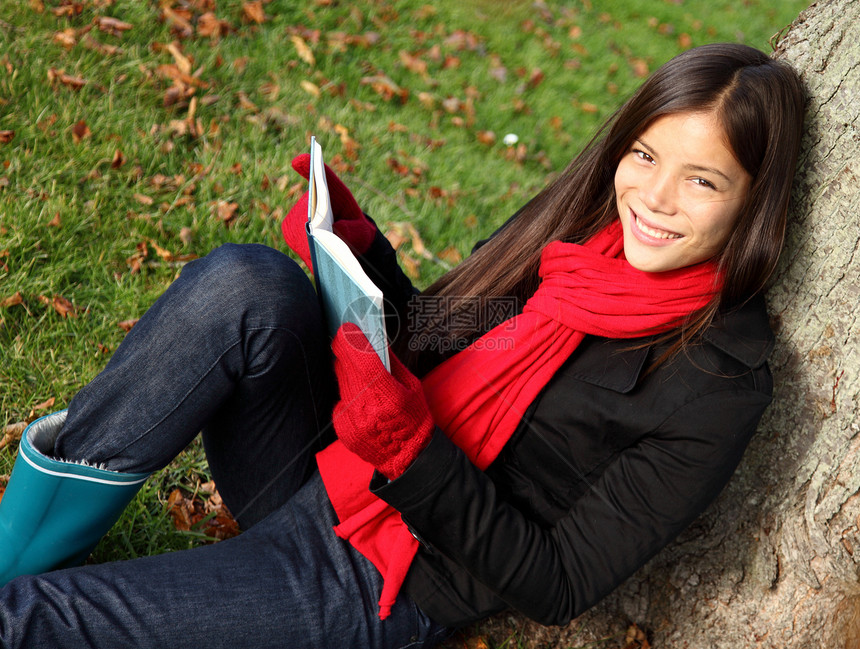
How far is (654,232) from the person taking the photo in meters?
1.53

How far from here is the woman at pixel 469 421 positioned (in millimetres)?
1443

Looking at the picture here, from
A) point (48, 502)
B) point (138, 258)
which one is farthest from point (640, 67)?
point (48, 502)

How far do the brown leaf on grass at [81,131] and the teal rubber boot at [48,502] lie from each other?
1.79 m

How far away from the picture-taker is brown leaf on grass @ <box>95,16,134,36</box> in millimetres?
3469

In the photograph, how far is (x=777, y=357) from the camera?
165 centimetres

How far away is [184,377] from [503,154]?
9.67 ft

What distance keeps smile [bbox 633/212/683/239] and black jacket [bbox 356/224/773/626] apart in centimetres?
21

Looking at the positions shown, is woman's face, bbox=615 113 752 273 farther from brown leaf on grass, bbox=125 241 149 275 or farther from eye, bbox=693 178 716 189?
brown leaf on grass, bbox=125 241 149 275

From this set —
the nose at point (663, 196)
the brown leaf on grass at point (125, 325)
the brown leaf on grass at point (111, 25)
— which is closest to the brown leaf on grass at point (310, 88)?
the brown leaf on grass at point (111, 25)

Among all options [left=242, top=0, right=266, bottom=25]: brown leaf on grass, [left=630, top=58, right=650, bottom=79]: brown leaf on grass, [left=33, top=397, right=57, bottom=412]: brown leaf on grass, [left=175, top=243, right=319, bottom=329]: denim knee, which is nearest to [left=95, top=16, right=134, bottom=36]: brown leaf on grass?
[left=242, top=0, right=266, bottom=25]: brown leaf on grass

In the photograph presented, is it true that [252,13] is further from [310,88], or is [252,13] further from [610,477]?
[610,477]

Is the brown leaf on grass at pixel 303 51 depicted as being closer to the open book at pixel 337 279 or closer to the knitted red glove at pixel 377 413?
the open book at pixel 337 279

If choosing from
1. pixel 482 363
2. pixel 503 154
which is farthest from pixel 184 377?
pixel 503 154

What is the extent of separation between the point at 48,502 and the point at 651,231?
1433 millimetres
